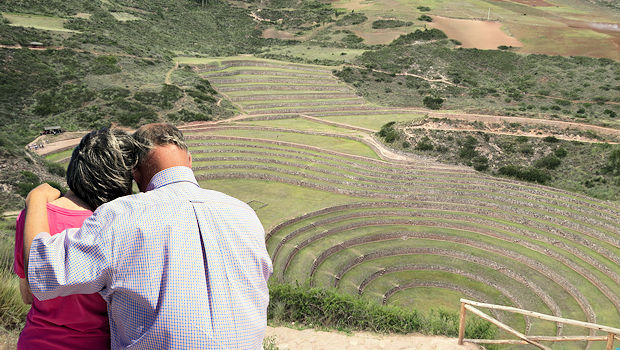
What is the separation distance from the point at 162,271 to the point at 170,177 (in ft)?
2.16

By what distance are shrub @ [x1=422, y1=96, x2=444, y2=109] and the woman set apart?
46.8 meters

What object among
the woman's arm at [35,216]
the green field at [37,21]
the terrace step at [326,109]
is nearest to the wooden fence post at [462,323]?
the woman's arm at [35,216]

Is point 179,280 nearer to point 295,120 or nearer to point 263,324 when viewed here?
point 263,324

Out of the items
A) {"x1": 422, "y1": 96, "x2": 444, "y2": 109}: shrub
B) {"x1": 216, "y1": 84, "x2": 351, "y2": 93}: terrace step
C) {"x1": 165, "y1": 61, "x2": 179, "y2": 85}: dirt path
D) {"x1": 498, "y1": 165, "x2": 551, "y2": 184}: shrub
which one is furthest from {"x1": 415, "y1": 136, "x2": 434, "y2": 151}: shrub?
{"x1": 165, "y1": 61, "x2": 179, "y2": 85}: dirt path

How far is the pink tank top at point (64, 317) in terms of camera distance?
253 cm

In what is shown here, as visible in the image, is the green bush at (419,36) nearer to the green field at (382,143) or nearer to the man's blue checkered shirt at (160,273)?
the green field at (382,143)

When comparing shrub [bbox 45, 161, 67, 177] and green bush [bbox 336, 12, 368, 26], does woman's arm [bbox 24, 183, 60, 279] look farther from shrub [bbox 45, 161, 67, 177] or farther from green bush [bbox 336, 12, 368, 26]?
green bush [bbox 336, 12, 368, 26]

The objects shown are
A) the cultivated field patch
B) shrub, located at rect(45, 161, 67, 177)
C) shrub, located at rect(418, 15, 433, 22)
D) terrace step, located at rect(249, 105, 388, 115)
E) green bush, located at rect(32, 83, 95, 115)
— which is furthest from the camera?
shrub, located at rect(418, 15, 433, 22)

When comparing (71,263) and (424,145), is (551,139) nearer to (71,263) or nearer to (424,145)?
(424,145)

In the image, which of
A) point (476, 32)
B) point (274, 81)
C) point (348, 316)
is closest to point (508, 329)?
point (348, 316)

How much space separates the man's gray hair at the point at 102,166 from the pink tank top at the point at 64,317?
0.17 m

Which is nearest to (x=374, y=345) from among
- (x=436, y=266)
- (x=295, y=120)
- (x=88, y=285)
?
(x=88, y=285)

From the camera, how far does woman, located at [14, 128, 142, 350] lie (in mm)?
2551

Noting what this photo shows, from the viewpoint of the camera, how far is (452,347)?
8133 millimetres
